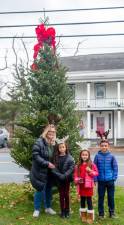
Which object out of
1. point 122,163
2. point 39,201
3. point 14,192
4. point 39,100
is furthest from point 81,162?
point 122,163

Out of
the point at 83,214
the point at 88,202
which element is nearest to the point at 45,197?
the point at 83,214

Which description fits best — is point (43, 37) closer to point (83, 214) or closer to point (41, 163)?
point (41, 163)

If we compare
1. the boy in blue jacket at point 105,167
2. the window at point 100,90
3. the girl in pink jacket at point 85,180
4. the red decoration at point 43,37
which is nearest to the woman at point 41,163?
the girl in pink jacket at point 85,180

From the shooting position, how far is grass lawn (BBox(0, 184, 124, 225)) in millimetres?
8102

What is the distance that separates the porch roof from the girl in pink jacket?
101 feet

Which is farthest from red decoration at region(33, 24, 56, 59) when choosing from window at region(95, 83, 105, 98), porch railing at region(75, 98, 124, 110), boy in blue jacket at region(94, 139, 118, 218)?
window at region(95, 83, 105, 98)

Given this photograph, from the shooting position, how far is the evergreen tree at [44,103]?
29.6ft

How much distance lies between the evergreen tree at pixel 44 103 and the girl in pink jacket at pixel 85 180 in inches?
44.2

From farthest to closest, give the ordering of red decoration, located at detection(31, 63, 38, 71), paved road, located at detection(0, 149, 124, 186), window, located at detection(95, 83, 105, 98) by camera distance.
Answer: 1. window, located at detection(95, 83, 105, 98)
2. paved road, located at detection(0, 149, 124, 186)
3. red decoration, located at detection(31, 63, 38, 71)

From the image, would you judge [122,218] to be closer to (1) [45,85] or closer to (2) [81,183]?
(2) [81,183]

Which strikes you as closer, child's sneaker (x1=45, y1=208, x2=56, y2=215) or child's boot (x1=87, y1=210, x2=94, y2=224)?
child's boot (x1=87, y1=210, x2=94, y2=224)

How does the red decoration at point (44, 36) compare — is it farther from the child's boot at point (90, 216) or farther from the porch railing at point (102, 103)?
the porch railing at point (102, 103)

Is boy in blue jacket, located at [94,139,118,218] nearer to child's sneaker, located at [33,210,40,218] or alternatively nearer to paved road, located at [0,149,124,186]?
child's sneaker, located at [33,210,40,218]

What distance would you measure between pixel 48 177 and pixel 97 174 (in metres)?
0.96
